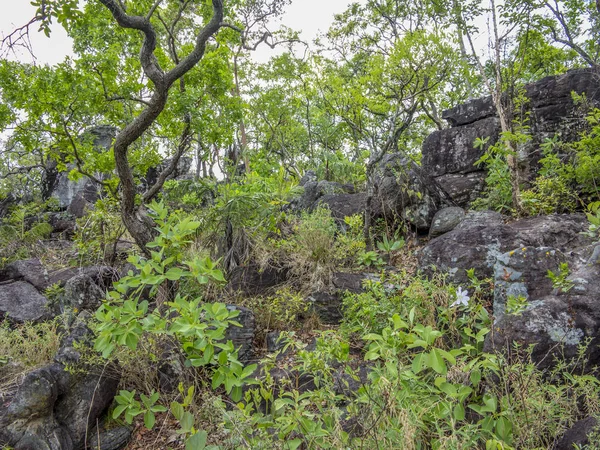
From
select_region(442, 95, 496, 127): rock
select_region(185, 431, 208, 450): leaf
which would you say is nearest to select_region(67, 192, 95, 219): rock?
select_region(442, 95, 496, 127): rock

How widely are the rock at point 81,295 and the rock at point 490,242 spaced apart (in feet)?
13.8

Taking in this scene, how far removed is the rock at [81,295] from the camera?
15.8 ft

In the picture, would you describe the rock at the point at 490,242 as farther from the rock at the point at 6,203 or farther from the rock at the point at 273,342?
the rock at the point at 6,203

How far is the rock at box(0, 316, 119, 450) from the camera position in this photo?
9.56 feet

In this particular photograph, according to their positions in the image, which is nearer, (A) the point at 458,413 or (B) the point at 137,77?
(A) the point at 458,413

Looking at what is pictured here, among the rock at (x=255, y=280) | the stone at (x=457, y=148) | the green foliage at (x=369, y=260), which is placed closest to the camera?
the rock at (x=255, y=280)

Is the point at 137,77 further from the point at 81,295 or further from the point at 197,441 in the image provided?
the point at 197,441

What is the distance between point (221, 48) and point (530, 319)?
5390mm

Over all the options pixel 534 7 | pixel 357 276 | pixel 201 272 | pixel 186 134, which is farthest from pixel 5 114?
pixel 534 7

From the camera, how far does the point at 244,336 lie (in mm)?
3938

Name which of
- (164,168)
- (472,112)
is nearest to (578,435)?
(472,112)

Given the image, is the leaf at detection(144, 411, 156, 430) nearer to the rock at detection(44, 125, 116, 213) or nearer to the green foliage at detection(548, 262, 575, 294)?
the green foliage at detection(548, 262, 575, 294)

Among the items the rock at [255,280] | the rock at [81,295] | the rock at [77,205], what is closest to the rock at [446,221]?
the rock at [255,280]

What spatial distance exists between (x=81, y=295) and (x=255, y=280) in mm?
2274
